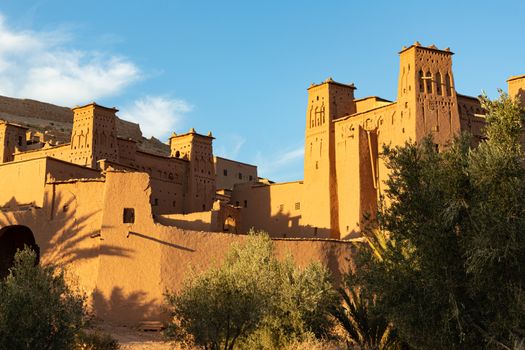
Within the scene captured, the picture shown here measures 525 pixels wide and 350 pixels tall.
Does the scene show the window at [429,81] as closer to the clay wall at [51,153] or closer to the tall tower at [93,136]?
the tall tower at [93,136]

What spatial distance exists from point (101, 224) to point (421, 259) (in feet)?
48.9

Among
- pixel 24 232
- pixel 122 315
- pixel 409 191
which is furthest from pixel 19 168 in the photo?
pixel 409 191

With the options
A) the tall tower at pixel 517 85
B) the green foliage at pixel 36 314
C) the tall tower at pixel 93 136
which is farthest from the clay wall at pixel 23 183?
the tall tower at pixel 517 85

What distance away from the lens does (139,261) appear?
26.3 meters

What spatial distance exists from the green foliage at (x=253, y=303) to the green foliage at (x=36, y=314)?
9.52 ft

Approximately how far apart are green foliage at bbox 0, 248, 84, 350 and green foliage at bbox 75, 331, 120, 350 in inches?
166

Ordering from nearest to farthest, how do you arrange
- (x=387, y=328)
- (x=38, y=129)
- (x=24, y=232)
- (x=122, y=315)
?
(x=387, y=328), (x=122, y=315), (x=24, y=232), (x=38, y=129)

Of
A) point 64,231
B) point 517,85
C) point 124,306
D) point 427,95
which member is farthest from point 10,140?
point 517,85

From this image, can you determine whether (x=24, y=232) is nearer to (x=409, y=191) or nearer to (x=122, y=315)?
(x=122, y=315)

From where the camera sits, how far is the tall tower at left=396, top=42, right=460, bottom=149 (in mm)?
35312

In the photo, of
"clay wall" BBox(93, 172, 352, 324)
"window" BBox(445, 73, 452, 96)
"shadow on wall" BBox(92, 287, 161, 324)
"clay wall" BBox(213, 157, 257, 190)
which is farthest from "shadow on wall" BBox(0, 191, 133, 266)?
"clay wall" BBox(213, 157, 257, 190)

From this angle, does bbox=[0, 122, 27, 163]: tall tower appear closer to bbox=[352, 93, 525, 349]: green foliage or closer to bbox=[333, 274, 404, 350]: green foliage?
bbox=[333, 274, 404, 350]: green foliage

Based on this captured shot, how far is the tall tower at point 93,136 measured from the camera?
41656 mm

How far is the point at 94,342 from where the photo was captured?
20.6 meters
